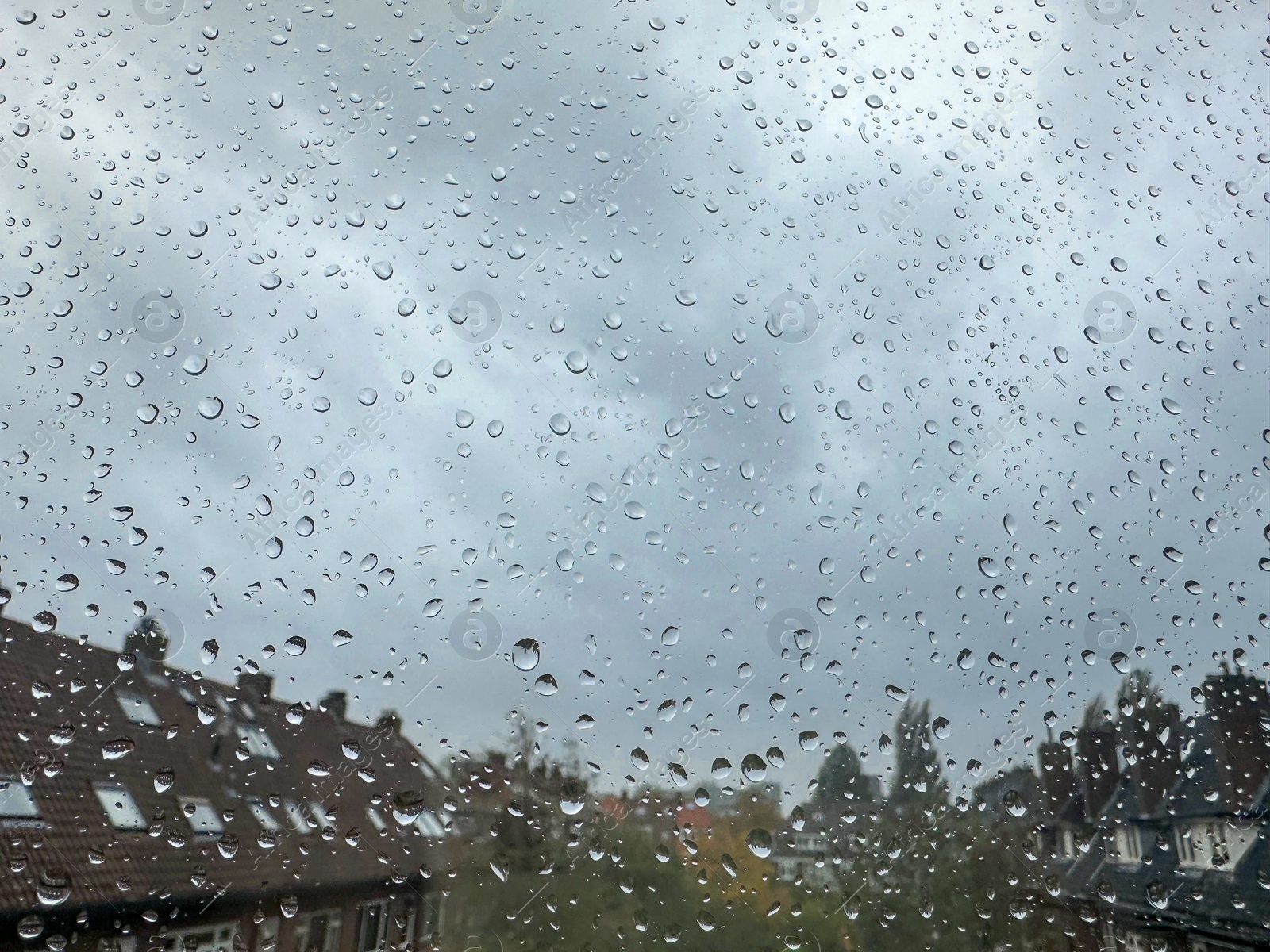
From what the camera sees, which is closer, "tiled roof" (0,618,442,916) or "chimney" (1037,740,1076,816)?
"tiled roof" (0,618,442,916)

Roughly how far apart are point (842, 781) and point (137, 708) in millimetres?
1039

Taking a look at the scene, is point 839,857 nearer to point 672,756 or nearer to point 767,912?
point 767,912

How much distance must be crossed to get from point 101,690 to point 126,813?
178 mm

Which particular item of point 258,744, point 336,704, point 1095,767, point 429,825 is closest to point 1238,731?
point 1095,767

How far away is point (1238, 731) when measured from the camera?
1.20 m

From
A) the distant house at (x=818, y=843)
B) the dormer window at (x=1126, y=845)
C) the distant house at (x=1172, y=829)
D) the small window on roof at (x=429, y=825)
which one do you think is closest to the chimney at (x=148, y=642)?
the small window on roof at (x=429, y=825)

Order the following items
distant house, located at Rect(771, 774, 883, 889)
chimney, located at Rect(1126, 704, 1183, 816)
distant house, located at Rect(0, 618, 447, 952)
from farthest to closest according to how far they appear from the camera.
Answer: chimney, located at Rect(1126, 704, 1183, 816), distant house, located at Rect(771, 774, 883, 889), distant house, located at Rect(0, 618, 447, 952)

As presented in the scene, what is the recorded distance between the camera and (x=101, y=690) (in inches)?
40.6

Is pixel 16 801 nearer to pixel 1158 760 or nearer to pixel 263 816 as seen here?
pixel 263 816

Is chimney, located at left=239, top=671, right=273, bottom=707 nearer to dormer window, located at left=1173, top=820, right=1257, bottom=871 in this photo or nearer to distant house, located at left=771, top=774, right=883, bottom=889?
distant house, located at left=771, top=774, right=883, bottom=889

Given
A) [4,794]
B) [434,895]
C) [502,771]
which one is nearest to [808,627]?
[502,771]

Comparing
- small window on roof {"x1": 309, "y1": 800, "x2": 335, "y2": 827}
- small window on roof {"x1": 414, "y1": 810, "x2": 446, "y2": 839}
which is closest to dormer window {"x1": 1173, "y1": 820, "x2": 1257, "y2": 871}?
small window on roof {"x1": 414, "y1": 810, "x2": 446, "y2": 839}

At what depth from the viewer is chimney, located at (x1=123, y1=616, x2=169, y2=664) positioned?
1054mm

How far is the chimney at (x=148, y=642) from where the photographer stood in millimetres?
1054
